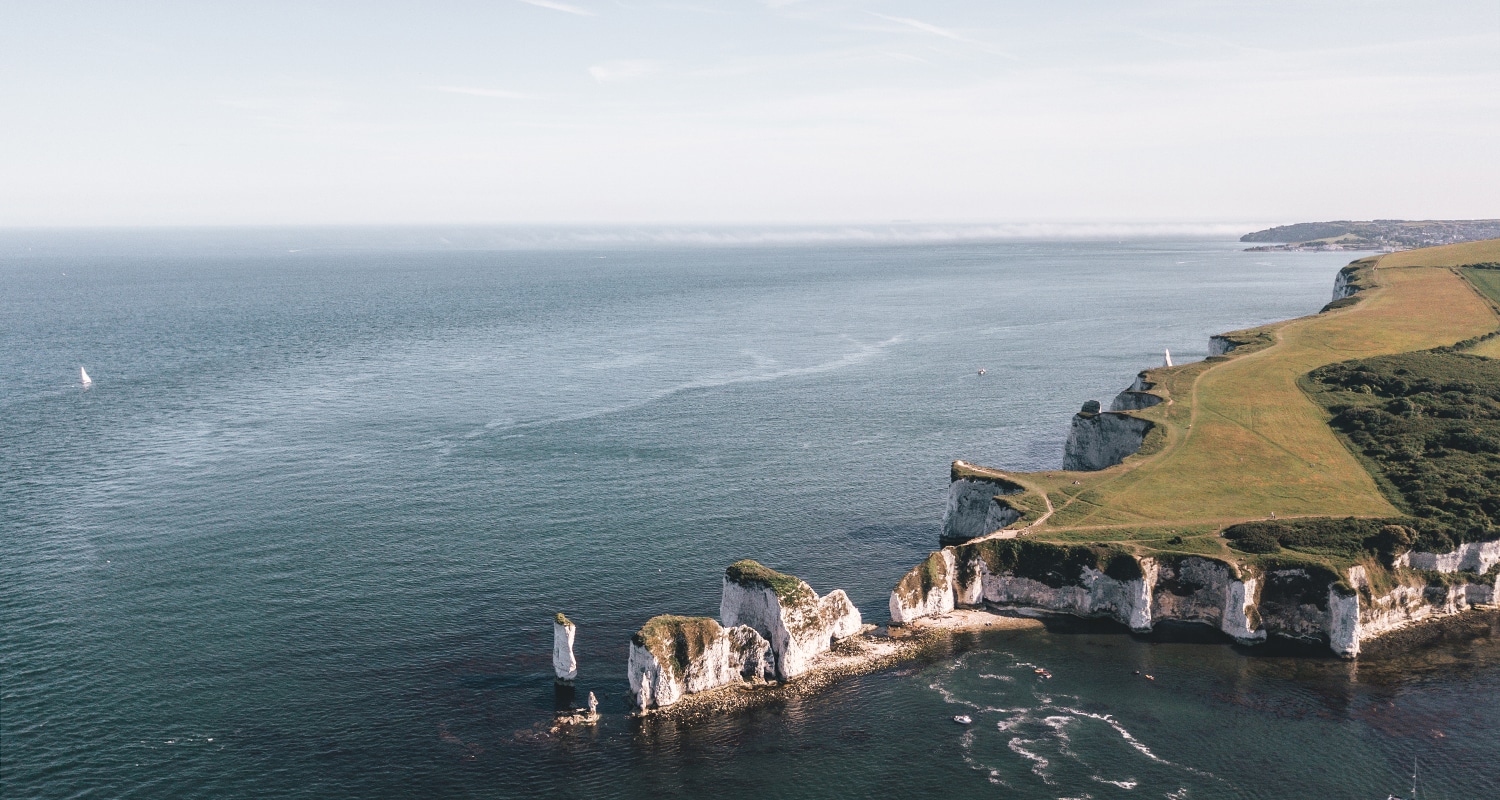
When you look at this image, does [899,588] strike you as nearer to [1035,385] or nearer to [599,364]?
[1035,385]

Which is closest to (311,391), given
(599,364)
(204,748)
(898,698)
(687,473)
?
(599,364)

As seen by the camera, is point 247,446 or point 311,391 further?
point 311,391

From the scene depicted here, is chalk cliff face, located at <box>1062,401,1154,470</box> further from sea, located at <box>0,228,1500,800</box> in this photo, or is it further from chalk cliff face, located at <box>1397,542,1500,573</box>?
chalk cliff face, located at <box>1397,542,1500,573</box>

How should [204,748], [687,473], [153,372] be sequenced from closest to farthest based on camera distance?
1. [204,748]
2. [687,473]
3. [153,372]

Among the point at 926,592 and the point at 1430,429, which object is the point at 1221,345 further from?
the point at 926,592

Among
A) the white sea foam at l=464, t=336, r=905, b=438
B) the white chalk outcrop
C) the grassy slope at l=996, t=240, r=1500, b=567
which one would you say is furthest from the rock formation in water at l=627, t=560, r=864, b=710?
the white chalk outcrop

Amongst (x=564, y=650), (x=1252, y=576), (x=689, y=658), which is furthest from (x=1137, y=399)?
(x=564, y=650)

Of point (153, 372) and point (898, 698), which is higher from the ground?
point (153, 372)
